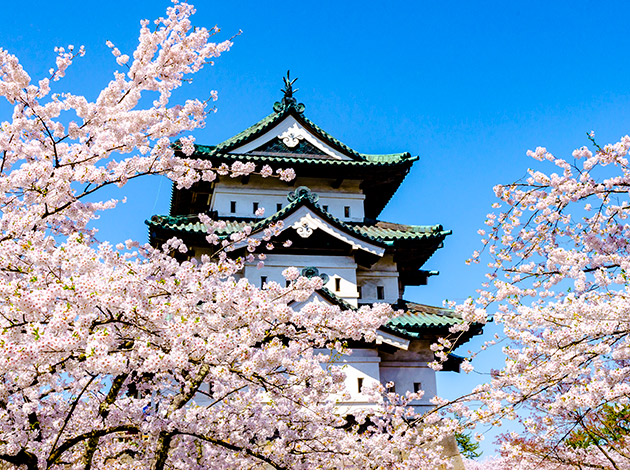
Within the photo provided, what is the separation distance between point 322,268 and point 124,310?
475 inches

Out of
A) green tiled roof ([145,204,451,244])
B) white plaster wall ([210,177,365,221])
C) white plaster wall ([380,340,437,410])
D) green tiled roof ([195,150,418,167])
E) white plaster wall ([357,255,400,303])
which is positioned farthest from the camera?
white plaster wall ([210,177,365,221])

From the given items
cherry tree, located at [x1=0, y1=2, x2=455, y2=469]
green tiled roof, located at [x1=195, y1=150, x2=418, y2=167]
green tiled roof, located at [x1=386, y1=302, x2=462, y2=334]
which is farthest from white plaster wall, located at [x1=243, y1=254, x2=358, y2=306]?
cherry tree, located at [x1=0, y1=2, x2=455, y2=469]

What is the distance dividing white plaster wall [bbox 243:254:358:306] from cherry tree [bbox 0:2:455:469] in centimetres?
787

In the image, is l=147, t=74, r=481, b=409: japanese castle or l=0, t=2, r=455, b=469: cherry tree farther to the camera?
l=147, t=74, r=481, b=409: japanese castle

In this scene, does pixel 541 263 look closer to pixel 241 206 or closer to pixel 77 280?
pixel 77 280

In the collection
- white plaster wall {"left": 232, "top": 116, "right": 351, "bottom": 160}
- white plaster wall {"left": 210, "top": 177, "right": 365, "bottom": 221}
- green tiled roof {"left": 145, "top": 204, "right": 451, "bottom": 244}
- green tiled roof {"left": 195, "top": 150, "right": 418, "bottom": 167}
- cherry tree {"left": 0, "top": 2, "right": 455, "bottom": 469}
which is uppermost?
white plaster wall {"left": 232, "top": 116, "right": 351, "bottom": 160}

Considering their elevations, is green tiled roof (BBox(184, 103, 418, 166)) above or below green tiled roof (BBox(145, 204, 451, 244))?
above

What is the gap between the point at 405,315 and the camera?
1739 cm

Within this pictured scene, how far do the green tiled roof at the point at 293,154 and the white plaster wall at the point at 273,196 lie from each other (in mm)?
855

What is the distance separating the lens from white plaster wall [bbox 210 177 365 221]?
1902 cm

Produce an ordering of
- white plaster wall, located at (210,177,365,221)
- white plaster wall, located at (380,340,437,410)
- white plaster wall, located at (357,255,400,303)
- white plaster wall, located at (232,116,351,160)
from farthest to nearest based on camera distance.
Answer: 1. white plaster wall, located at (232,116,351,160)
2. white plaster wall, located at (210,177,365,221)
3. white plaster wall, located at (357,255,400,303)
4. white plaster wall, located at (380,340,437,410)

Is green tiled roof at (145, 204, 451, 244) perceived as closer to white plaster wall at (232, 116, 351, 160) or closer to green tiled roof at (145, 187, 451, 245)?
green tiled roof at (145, 187, 451, 245)

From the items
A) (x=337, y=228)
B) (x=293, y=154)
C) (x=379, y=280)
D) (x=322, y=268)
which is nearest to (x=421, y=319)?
(x=379, y=280)

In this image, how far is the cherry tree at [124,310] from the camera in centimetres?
512
